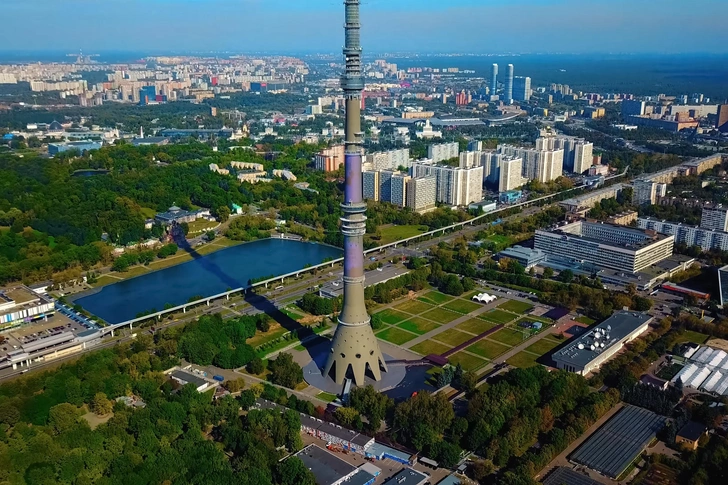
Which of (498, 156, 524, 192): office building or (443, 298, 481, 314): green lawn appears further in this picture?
(498, 156, 524, 192): office building

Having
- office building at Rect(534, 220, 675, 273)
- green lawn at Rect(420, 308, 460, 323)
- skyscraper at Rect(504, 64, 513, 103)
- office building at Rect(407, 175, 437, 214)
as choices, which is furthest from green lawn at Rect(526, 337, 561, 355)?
skyscraper at Rect(504, 64, 513, 103)

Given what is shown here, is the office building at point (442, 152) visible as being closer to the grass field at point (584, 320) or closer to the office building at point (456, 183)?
the office building at point (456, 183)

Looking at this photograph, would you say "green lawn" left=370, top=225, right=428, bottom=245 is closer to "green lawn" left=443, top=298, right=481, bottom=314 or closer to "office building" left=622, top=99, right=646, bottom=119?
"green lawn" left=443, top=298, right=481, bottom=314

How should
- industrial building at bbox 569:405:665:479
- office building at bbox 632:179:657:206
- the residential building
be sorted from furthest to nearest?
the residential building
office building at bbox 632:179:657:206
industrial building at bbox 569:405:665:479

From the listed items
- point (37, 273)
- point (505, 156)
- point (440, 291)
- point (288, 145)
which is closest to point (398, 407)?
point (440, 291)

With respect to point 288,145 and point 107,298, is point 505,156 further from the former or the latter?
point 107,298

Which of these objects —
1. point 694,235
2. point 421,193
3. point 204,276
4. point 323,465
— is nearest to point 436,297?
point 204,276
